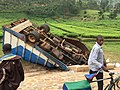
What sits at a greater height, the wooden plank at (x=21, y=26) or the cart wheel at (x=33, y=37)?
the wooden plank at (x=21, y=26)

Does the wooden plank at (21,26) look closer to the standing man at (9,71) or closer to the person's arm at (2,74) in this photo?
the standing man at (9,71)

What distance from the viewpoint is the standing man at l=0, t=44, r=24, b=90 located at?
5113mm

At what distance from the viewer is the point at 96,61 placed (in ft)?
21.5

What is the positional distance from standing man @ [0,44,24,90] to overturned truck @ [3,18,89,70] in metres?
6.43

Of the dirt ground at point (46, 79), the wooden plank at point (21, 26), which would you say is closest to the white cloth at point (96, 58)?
the dirt ground at point (46, 79)

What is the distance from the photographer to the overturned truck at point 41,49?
38.8ft

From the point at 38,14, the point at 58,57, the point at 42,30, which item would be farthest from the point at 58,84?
the point at 38,14

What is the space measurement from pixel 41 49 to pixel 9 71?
6.71 metres

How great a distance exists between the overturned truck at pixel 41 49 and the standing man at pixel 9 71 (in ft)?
21.1

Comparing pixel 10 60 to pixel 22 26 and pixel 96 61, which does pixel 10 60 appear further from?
pixel 22 26

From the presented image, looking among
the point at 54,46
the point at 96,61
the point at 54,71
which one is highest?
the point at 96,61

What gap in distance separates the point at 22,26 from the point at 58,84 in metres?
4.92

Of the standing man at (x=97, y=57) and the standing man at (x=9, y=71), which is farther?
the standing man at (x=97, y=57)

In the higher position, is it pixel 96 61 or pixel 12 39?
pixel 96 61
